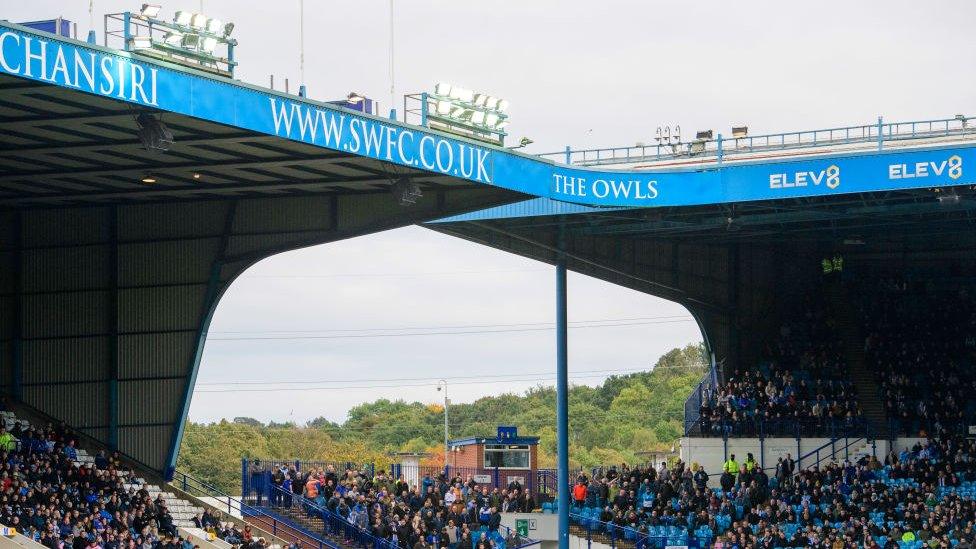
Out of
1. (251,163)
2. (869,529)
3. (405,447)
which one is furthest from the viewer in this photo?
(405,447)

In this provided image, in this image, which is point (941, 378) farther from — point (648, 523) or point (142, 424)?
point (142, 424)

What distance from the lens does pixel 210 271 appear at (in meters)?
39.4

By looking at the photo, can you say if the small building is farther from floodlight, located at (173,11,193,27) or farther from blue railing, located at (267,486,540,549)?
floodlight, located at (173,11,193,27)

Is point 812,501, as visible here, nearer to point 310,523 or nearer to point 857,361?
point 857,361

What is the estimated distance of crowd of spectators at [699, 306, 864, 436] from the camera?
45.7m

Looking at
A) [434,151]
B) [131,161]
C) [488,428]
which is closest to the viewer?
[434,151]

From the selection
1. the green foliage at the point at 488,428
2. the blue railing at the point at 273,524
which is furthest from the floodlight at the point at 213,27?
the green foliage at the point at 488,428

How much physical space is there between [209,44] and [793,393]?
2399cm

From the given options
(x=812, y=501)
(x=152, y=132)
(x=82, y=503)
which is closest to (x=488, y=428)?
(x=812, y=501)

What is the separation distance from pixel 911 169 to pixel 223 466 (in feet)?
209

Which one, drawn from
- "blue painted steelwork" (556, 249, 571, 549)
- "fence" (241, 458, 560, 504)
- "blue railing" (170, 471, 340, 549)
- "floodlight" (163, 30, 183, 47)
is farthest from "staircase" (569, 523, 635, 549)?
"floodlight" (163, 30, 183, 47)

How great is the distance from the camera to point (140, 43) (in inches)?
1060

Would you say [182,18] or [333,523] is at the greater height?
[182,18]

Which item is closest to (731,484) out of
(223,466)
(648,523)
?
(648,523)
